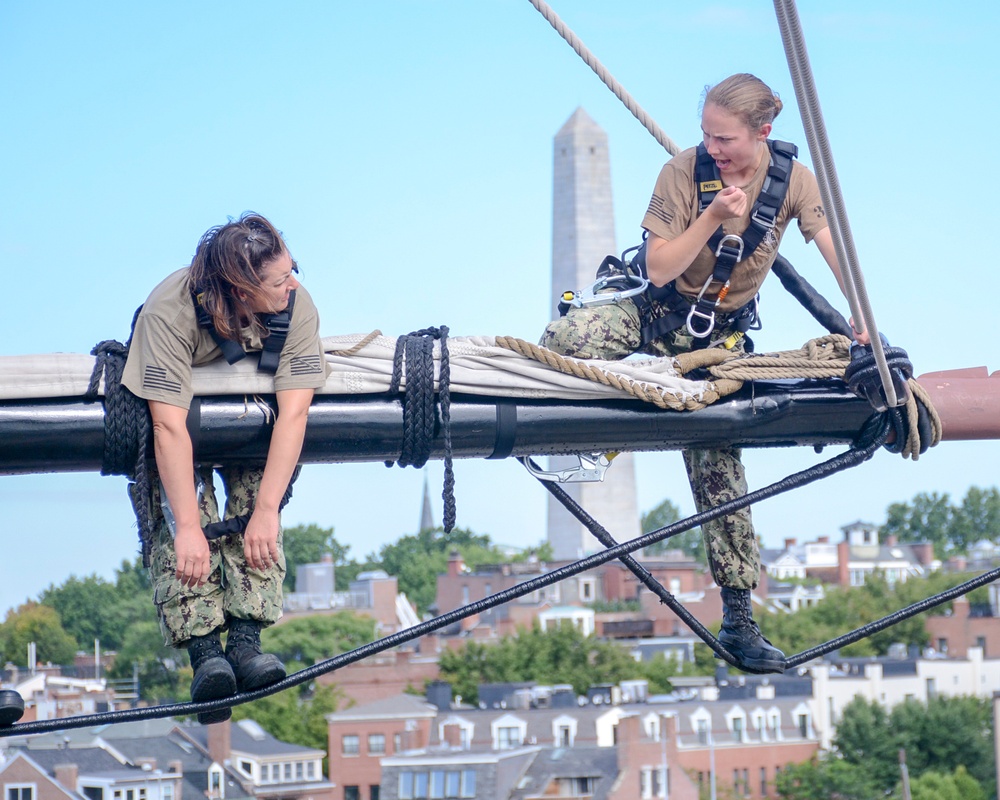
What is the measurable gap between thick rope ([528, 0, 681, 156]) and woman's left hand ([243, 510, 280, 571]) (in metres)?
2.02

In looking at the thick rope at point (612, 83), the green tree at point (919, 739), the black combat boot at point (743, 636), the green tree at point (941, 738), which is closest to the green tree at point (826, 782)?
the green tree at point (919, 739)

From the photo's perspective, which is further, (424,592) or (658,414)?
(424,592)

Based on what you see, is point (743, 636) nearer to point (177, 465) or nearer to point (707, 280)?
point (707, 280)

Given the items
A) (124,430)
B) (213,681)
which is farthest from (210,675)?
(124,430)

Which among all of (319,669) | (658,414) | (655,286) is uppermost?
(655,286)

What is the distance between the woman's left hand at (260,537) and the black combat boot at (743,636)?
1.35 m

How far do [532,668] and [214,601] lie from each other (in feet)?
173

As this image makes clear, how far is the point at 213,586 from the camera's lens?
4.09m

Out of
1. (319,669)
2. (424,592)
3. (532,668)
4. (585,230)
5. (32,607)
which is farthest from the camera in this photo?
(424,592)

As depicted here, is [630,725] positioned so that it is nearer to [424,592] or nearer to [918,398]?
[424,592]

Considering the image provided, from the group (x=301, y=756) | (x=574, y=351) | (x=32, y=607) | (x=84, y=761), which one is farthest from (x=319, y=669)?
(x=32, y=607)

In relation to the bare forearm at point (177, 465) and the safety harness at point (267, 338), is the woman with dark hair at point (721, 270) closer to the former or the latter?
the safety harness at point (267, 338)

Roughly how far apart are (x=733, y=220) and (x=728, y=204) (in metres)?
0.43

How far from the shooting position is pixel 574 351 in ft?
15.3
